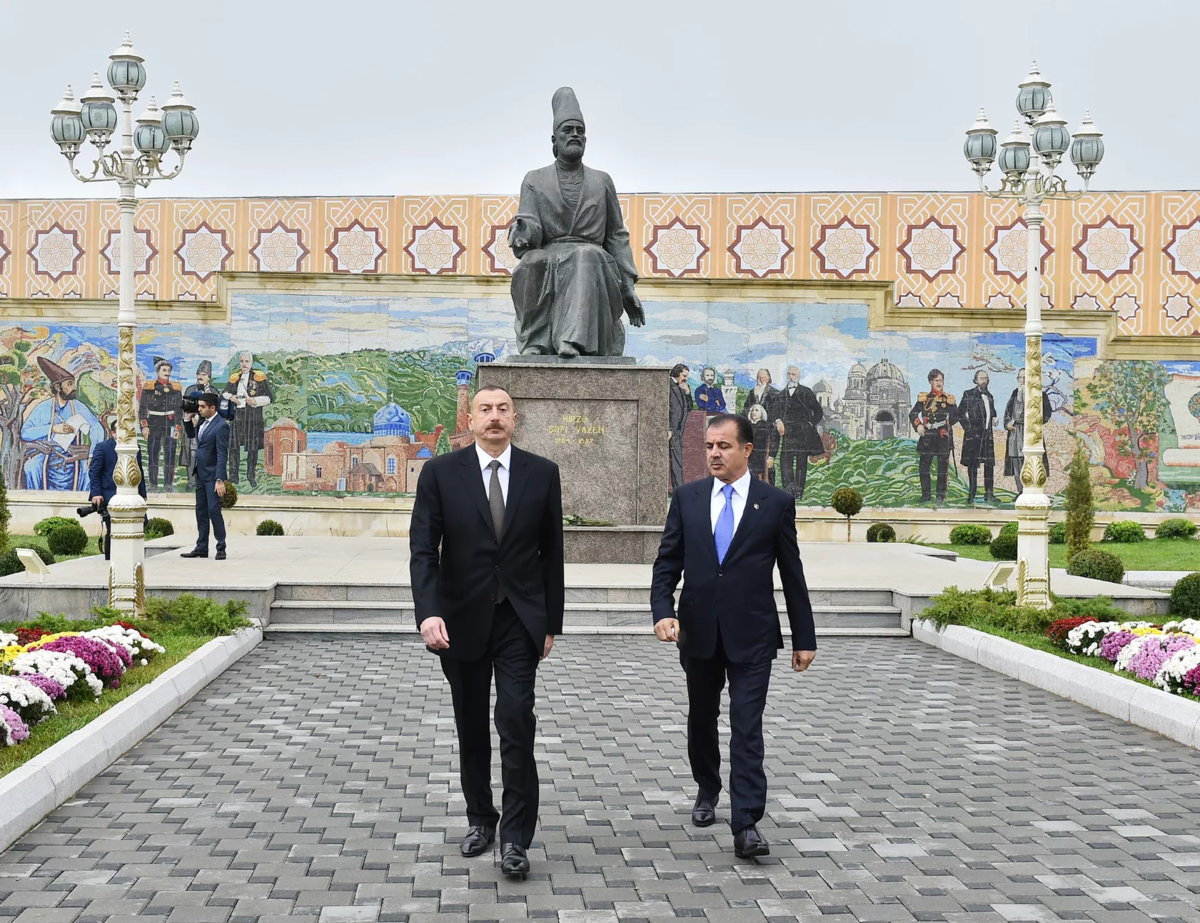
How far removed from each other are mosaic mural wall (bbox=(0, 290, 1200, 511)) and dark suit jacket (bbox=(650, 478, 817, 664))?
17142 millimetres

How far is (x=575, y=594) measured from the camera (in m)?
11.4

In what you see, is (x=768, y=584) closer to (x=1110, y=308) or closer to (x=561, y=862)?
(x=561, y=862)

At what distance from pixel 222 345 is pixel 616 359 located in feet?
38.9

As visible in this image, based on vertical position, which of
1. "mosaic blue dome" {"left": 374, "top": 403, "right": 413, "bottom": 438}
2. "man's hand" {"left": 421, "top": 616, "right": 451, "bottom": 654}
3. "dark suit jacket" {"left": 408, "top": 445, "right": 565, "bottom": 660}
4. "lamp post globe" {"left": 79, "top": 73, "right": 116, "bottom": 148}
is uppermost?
"lamp post globe" {"left": 79, "top": 73, "right": 116, "bottom": 148}

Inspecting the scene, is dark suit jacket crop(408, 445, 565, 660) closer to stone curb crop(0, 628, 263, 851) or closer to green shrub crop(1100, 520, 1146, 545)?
stone curb crop(0, 628, 263, 851)

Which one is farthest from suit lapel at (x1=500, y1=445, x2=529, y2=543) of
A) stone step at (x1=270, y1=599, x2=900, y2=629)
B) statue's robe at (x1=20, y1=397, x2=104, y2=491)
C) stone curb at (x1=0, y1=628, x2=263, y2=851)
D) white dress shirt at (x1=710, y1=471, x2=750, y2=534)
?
statue's robe at (x1=20, y1=397, x2=104, y2=491)

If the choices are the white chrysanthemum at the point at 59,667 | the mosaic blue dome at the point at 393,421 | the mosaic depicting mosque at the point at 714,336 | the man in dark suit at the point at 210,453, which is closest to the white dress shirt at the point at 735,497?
the white chrysanthemum at the point at 59,667

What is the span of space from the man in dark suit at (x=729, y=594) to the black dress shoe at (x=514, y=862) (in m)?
0.84

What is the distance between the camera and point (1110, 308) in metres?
22.9

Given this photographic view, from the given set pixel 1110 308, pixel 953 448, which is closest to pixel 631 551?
pixel 953 448

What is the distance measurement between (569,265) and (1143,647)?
23.0 feet

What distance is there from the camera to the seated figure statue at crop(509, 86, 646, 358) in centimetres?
1309

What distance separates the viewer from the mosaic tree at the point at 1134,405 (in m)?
22.4

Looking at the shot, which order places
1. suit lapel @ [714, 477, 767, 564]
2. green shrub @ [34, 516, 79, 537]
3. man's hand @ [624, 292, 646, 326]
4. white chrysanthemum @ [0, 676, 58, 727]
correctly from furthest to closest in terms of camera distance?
green shrub @ [34, 516, 79, 537], man's hand @ [624, 292, 646, 326], white chrysanthemum @ [0, 676, 58, 727], suit lapel @ [714, 477, 767, 564]
